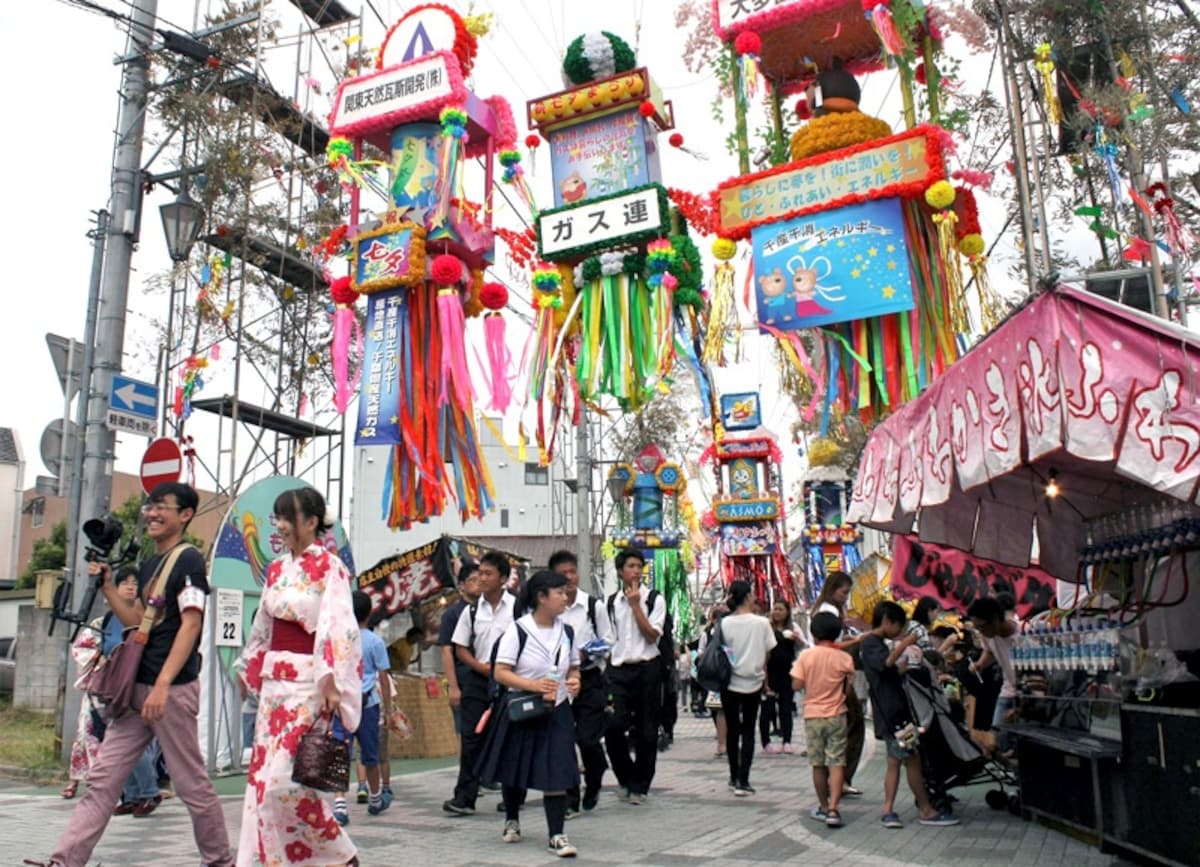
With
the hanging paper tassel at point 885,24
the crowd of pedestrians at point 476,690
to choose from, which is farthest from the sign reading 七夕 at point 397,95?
the crowd of pedestrians at point 476,690

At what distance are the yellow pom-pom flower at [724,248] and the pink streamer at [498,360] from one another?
306 centimetres

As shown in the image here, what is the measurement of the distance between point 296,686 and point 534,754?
211cm

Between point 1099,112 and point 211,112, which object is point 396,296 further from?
point 1099,112

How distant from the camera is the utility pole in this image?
9312 millimetres

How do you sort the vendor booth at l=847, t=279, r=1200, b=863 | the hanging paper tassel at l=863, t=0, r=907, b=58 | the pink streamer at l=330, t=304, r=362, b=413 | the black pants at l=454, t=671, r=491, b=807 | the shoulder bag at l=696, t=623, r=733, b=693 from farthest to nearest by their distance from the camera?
the pink streamer at l=330, t=304, r=362, b=413, the hanging paper tassel at l=863, t=0, r=907, b=58, the shoulder bag at l=696, t=623, r=733, b=693, the black pants at l=454, t=671, r=491, b=807, the vendor booth at l=847, t=279, r=1200, b=863

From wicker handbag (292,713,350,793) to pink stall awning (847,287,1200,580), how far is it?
11.0ft

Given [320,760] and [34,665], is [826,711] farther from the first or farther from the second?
[34,665]

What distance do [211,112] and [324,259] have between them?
3.04 m

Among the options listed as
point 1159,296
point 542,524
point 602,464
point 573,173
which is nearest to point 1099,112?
point 1159,296

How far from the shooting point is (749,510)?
2481 centimetres

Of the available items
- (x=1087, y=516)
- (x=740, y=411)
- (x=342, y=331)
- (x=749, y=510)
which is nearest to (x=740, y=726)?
(x=1087, y=516)

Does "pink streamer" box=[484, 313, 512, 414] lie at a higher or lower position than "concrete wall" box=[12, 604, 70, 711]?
higher

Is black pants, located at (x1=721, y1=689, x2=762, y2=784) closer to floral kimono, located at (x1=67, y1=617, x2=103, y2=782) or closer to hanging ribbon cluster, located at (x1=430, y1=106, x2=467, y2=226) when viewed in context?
floral kimono, located at (x1=67, y1=617, x2=103, y2=782)

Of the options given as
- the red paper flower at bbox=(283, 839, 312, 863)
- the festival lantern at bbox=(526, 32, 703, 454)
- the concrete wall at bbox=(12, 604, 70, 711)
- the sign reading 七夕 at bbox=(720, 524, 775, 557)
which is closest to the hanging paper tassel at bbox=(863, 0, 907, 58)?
the festival lantern at bbox=(526, 32, 703, 454)
